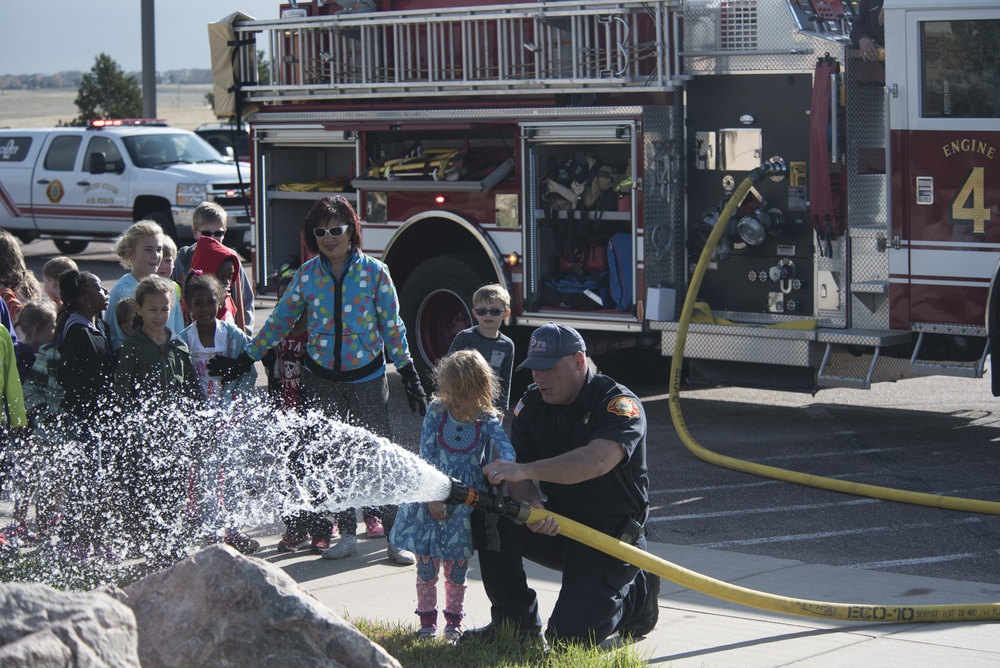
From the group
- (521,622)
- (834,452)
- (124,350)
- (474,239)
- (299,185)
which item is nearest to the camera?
(521,622)

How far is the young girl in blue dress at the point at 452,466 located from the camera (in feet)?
17.5

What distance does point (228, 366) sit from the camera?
676cm

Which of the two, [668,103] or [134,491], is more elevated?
[668,103]

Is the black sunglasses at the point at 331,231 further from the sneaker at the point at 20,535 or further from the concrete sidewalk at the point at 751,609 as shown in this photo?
the sneaker at the point at 20,535

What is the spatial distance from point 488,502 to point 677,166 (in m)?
4.95

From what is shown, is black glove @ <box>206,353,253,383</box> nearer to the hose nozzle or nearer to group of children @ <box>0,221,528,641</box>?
group of children @ <box>0,221,528,641</box>

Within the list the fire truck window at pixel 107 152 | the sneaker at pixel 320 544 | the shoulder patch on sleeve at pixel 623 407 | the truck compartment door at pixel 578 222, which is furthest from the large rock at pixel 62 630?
the fire truck window at pixel 107 152

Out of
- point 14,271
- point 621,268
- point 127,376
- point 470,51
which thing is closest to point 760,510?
point 621,268

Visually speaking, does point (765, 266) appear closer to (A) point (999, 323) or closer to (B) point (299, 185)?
(A) point (999, 323)

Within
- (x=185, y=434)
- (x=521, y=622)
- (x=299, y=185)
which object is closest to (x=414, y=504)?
(x=521, y=622)

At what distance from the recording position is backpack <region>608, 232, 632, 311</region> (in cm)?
977

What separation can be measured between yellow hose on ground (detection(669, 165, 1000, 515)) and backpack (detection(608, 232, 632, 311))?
526mm

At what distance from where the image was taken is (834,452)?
9031 millimetres

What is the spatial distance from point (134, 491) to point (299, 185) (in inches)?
212
